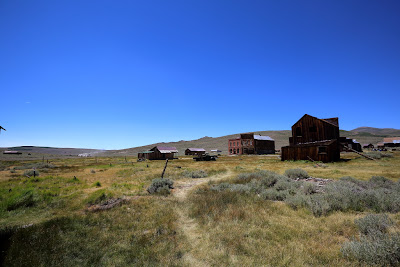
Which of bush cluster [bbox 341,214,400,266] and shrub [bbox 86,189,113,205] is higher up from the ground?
bush cluster [bbox 341,214,400,266]

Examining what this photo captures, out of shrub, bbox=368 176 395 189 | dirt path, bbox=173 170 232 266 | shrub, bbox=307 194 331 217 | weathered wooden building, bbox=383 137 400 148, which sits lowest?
dirt path, bbox=173 170 232 266

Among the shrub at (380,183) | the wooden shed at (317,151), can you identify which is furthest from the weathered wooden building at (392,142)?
the shrub at (380,183)

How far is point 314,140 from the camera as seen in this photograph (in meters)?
32.5

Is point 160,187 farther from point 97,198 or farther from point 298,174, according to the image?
point 298,174

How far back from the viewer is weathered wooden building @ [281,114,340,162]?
90.8 ft

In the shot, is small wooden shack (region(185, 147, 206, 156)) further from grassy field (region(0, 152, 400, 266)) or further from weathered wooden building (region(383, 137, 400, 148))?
weathered wooden building (region(383, 137, 400, 148))

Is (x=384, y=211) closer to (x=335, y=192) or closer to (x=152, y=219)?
(x=335, y=192)

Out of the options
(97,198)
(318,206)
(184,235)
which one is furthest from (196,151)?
(184,235)

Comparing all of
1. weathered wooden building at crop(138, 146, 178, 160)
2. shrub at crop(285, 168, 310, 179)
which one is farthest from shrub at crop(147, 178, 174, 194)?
weathered wooden building at crop(138, 146, 178, 160)

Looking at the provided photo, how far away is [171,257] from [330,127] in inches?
1427

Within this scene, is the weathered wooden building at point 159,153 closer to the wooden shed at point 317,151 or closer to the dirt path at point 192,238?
the wooden shed at point 317,151

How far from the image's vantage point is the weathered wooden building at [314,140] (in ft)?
90.8

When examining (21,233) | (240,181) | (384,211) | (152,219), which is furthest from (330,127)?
(21,233)

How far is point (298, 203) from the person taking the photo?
800cm
